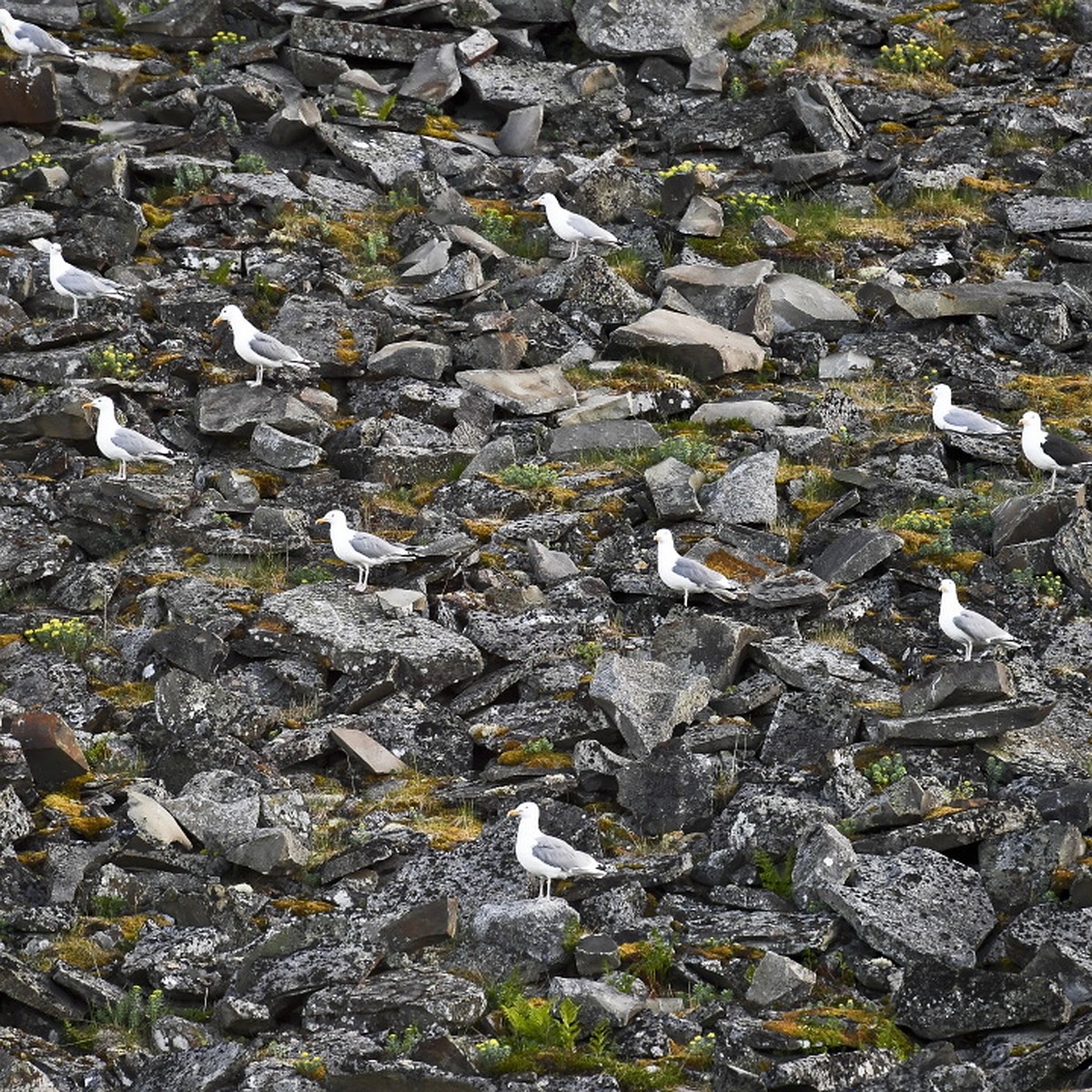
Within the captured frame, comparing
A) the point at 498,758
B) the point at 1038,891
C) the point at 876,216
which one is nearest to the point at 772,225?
the point at 876,216

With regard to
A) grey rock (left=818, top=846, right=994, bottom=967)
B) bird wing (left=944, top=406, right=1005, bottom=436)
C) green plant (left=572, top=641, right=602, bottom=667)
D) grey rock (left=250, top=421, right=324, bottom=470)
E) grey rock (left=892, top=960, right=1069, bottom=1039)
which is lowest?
grey rock (left=250, top=421, right=324, bottom=470)

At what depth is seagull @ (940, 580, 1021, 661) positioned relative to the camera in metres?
15.1

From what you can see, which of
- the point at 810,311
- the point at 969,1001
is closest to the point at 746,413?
the point at 810,311

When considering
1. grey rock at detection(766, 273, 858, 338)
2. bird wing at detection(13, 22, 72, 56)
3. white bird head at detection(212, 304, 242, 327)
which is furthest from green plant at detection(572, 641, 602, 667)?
bird wing at detection(13, 22, 72, 56)

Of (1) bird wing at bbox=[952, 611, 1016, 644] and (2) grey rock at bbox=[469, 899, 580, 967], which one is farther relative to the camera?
(1) bird wing at bbox=[952, 611, 1016, 644]

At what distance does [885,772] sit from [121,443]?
8.60 metres

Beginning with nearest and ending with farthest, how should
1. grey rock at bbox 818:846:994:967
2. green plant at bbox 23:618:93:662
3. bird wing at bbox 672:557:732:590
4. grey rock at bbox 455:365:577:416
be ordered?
grey rock at bbox 818:846:994:967, bird wing at bbox 672:557:732:590, green plant at bbox 23:618:93:662, grey rock at bbox 455:365:577:416

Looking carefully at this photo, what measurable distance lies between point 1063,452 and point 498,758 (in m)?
6.96

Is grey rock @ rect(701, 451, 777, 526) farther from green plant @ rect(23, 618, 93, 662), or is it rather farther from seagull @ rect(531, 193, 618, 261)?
green plant @ rect(23, 618, 93, 662)

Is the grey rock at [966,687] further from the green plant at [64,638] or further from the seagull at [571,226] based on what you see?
the seagull at [571,226]

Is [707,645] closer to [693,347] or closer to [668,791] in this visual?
[668,791]

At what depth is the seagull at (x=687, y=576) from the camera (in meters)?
16.0

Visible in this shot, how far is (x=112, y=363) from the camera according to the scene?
65.9 feet

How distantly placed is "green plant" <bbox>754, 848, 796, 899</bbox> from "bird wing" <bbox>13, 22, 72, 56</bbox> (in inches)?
707
